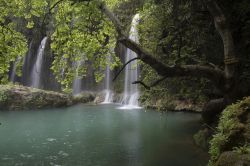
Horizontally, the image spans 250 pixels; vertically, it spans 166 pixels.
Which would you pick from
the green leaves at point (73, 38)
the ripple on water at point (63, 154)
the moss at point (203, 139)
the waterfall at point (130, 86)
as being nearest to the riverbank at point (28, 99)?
the waterfall at point (130, 86)

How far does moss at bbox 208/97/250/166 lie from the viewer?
22.2ft

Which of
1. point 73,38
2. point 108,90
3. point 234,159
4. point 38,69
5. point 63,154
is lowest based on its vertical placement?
point 63,154

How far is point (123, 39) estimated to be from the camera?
36.0 ft

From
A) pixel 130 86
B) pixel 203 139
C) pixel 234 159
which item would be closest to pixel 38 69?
pixel 130 86

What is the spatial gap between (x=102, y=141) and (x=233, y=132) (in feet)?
30.1

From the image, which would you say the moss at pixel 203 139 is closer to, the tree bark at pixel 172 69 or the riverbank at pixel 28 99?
the tree bark at pixel 172 69

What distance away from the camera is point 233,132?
273 inches

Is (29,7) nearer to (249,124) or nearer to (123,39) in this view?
(123,39)

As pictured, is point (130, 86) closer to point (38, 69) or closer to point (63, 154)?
point (38, 69)

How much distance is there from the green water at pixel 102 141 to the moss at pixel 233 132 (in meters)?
3.94

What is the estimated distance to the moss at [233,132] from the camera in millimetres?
6778

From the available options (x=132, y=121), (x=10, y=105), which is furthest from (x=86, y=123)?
(x=10, y=105)

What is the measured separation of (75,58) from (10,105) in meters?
18.9

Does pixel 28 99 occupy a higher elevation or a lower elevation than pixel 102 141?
higher
